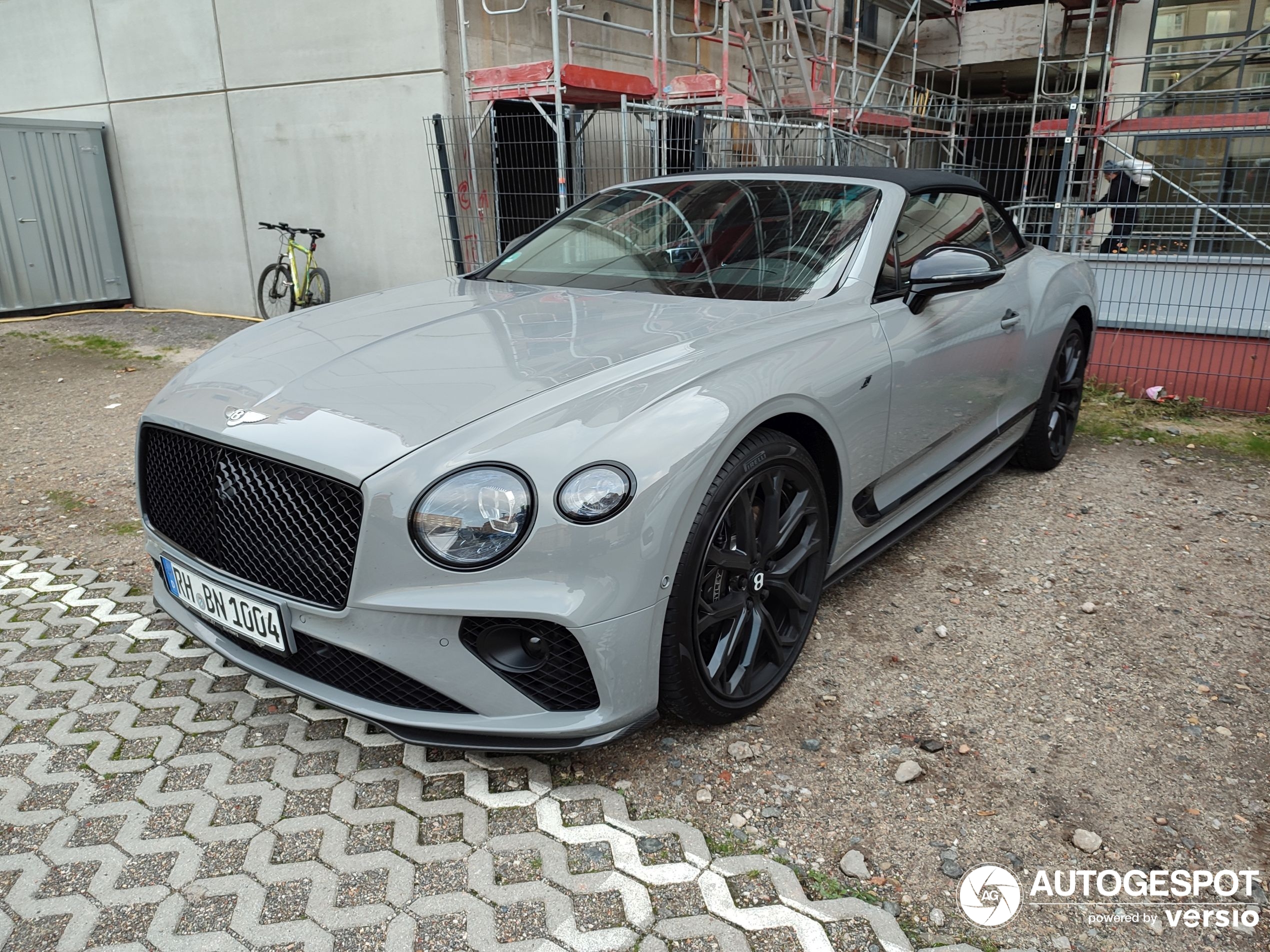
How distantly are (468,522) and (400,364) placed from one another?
695mm

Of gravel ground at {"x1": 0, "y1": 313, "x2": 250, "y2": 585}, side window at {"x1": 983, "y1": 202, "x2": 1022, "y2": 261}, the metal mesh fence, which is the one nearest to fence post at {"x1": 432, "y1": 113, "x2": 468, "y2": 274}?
the metal mesh fence

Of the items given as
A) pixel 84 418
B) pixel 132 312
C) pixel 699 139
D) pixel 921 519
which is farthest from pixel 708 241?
pixel 132 312

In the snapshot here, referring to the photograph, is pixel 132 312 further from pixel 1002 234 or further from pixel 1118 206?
pixel 1118 206

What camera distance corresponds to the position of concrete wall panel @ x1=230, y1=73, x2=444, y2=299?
874 cm

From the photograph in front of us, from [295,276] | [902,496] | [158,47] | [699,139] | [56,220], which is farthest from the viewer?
[56,220]

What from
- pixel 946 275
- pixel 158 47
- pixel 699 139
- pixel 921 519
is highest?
pixel 158 47

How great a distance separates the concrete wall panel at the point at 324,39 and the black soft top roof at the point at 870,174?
17.9 feet

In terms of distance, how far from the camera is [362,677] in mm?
2256

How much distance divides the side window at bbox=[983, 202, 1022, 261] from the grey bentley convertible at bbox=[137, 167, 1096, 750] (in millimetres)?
868

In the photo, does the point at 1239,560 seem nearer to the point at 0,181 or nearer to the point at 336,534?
the point at 336,534

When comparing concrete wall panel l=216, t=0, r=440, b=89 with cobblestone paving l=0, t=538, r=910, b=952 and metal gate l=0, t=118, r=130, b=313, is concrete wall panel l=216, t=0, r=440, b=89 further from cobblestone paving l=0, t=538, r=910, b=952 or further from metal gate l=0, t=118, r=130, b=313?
cobblestone paving l=0, t=538, r=910, b=952

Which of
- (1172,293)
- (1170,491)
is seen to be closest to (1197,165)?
(1172,293)

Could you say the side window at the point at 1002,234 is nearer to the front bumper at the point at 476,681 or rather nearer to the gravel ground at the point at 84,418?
the front bumper at the point at 476,681

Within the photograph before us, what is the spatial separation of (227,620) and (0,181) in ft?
32.7
